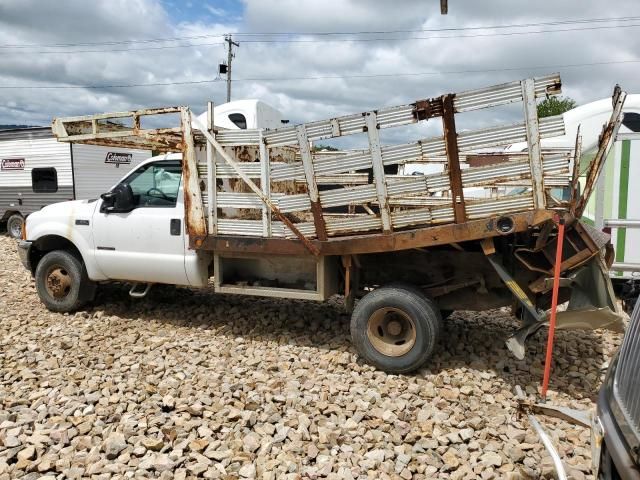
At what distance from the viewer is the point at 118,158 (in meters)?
16.0

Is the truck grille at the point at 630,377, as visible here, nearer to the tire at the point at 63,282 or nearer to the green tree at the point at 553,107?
the tire at the point at 63,282

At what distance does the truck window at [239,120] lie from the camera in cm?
790

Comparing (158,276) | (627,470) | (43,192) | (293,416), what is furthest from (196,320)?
(43,192)

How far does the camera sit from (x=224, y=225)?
5.70 meters

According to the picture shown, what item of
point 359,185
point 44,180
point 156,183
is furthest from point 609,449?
point 44,180

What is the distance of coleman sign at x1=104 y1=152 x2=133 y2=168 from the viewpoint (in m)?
15.7

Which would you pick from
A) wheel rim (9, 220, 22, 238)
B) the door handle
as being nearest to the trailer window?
wheel rim (9, 220, 22, 238)

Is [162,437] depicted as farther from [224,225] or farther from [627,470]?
[627,470]

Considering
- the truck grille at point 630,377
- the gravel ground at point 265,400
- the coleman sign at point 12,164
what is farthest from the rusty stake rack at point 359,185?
the coleman sign at point 12,164

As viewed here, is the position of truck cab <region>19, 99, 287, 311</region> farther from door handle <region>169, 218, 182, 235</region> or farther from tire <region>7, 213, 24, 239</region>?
tire <region>7, 213, 24, 239</region>

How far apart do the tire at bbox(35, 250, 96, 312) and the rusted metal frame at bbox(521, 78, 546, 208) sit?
540cm

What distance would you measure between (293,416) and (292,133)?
249 centimetres

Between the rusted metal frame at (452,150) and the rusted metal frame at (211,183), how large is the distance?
2326mm

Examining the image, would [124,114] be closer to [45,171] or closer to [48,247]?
[48,247]
